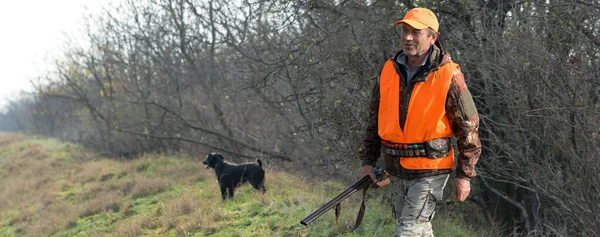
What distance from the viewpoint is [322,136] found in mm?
6637

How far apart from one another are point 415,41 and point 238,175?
468 centimetres

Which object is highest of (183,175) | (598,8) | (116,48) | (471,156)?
(116,48)

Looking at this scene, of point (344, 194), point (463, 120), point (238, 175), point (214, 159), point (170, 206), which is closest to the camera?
point (463, 120)

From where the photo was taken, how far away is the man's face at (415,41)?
119 inches

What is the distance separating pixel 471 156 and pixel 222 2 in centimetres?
946

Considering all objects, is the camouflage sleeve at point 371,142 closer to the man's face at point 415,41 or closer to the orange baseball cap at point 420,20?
the man's face at point 415,41

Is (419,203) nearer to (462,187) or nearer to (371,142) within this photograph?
(462,187)

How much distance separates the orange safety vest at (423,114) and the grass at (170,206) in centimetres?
193

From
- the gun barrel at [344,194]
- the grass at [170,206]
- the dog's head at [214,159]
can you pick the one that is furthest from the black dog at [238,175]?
the gun barrel at [344,194]

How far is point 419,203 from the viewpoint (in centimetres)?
315

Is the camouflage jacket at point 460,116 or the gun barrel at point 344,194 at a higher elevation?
the camouflage jacket at point 460,116

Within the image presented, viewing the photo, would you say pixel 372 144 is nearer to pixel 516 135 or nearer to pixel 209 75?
pixel 516 135

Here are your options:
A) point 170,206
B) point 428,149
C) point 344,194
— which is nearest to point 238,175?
point 170,206

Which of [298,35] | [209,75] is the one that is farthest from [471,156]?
[209,75]
